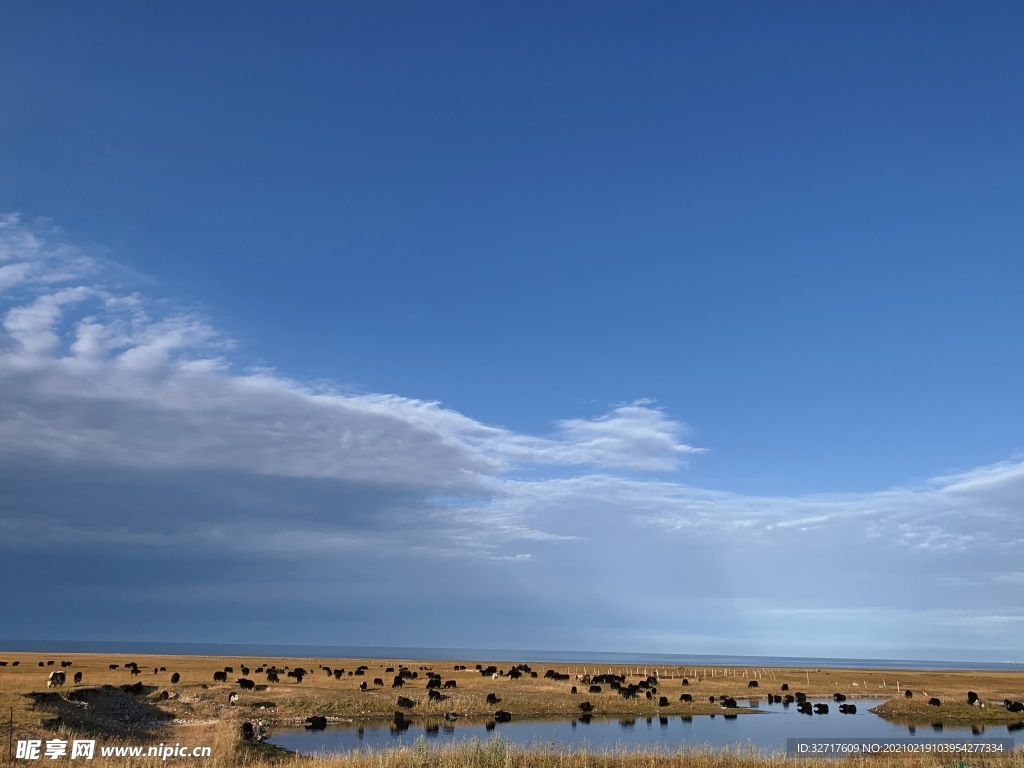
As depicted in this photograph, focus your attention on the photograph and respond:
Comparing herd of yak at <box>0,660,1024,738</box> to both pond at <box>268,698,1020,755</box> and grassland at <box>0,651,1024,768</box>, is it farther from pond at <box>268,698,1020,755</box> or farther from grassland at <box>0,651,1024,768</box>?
pond at <box>268,698,1020,755</box>

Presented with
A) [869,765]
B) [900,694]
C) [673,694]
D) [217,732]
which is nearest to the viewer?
[869,765]

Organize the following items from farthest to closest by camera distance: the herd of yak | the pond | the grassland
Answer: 1. the herd of yak
2. the pond
3. the grassland

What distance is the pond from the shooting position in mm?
41188

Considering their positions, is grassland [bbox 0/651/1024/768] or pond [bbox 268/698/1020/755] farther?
pond [bbox 268/698/1020/755]

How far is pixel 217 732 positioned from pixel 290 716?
10279mm

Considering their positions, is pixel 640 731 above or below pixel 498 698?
below

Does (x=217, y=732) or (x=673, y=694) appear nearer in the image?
(x=217, y=732)

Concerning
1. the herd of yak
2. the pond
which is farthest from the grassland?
the pond

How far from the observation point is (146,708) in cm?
4594

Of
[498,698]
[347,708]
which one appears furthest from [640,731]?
[347,708]

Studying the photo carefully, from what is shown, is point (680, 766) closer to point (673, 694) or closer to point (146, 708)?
point (146, 708)

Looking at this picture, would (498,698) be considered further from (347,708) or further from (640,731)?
(640,731)

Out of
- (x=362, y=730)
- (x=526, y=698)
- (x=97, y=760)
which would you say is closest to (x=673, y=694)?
(x=526, y=698)

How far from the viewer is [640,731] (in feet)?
157
